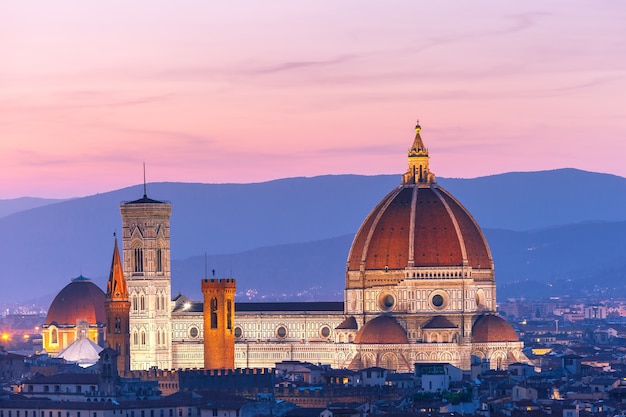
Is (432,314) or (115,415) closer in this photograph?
(115,415)

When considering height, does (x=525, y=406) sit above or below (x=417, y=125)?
below

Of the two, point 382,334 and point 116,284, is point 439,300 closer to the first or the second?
point 382,334

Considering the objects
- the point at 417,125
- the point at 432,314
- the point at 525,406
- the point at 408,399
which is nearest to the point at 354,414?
the point at 525,406

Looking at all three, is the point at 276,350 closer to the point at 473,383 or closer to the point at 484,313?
the point at 484,313

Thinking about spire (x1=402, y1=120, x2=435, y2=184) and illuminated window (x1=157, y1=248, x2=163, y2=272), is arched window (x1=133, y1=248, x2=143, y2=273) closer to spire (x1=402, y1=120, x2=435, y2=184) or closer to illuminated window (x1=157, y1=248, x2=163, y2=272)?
illuminated window (x1=157, y1=248, x2=163, y2=272)

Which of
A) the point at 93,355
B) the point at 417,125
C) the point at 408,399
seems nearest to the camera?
the point at 408,399

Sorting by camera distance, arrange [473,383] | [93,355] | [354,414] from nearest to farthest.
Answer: [354,414]
[473,383]
[93,355]

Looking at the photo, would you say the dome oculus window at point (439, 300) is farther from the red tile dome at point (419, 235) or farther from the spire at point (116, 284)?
the spire at point (116, 284)
